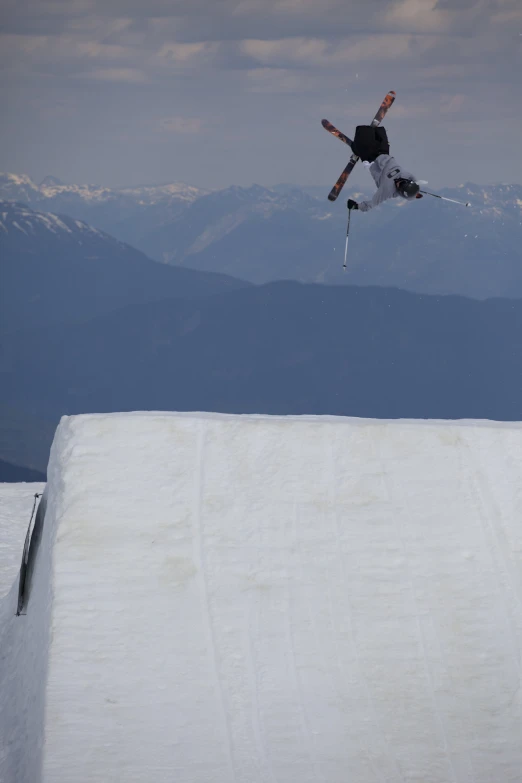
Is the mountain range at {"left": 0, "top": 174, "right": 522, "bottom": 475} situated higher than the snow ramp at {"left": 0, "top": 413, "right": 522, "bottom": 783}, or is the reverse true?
the mountain range at {"left": 0, "top": 174, "right": 522, "bottom": 475}

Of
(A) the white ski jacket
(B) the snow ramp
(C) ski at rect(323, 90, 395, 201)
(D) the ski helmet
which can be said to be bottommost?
(B) the snow ramp

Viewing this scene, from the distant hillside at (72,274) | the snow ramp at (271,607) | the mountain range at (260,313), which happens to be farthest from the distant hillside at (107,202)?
the snow ramp at (271,607)

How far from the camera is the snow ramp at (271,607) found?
256 inches

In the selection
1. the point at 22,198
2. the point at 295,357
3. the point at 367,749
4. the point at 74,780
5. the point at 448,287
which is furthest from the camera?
the point at 22,198

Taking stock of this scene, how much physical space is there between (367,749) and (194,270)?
437ft

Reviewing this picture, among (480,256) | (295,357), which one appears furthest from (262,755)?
(480,256)

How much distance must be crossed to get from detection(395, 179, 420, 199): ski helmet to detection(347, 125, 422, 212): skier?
0.18 metres

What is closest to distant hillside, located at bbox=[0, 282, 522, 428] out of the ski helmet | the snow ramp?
the ski helmet

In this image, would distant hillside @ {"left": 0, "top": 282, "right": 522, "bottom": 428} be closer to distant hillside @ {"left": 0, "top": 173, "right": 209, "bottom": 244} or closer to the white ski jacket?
distant hillside @ {"left": 0, "top": 173, "right": 209, "bottom": 244}

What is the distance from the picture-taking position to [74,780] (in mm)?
6051

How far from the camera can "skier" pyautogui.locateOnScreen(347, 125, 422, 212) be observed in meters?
9.90

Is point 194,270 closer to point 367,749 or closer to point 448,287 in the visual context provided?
point 448,287

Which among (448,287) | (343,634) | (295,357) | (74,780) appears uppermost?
(448,287)

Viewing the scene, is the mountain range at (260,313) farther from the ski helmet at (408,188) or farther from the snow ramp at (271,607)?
the snow ramp at (271,607)
